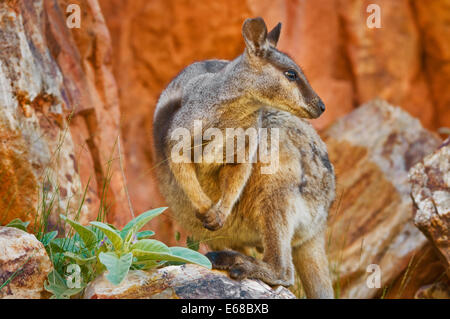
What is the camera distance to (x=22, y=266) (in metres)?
2.71

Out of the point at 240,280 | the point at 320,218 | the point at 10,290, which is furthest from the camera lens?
the point at 320,218

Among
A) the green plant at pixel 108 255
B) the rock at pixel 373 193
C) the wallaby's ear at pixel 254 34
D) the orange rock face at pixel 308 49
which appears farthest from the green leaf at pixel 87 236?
the orange rock face at pixel 308 49

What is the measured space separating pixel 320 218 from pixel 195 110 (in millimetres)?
1254

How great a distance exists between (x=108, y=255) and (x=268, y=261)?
3.75ft

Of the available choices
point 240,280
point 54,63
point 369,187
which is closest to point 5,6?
point 54,63

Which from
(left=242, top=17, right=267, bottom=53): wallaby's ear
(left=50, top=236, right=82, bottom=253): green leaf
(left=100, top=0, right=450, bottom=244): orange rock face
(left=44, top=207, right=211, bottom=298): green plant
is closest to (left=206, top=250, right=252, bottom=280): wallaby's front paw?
(left=44, top=207, right=211, bottom=298): green plant

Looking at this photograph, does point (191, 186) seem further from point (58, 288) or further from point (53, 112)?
point (53, 112)

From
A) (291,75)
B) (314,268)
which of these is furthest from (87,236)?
(314,268)

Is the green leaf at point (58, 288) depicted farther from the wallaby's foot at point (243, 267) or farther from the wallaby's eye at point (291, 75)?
the wallaby's eye at point (291, 75)

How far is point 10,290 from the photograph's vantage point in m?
2.67

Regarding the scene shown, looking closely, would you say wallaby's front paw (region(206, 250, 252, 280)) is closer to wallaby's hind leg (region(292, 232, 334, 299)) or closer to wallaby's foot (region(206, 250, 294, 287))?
wallaby's foot (region(206, 250, 294, 287))

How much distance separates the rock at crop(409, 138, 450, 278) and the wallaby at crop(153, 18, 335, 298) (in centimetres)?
64

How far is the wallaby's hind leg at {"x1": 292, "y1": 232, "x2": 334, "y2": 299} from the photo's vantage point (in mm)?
4086

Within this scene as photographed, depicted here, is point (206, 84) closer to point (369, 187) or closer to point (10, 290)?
point (10, 290)
